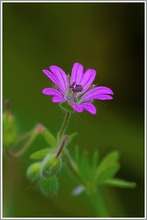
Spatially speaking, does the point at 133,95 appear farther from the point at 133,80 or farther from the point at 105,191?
the point at 105,191

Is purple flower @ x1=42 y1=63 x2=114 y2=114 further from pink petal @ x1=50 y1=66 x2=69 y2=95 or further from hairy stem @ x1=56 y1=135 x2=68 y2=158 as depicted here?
hairy stem @ x1=56 y1=135 x2=68 y2=158

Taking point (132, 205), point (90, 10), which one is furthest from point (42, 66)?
point (132, 205)

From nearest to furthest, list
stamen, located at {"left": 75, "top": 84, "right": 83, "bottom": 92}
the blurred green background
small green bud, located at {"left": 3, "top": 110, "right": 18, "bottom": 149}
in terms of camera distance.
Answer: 1. stamen, located at {"left": 75, "top": 84, "right": 83, "bottom": 92}
2. small green bud, located at {"left": 3, "top": 110, "right": 18, "bottom": 149}
3. the blurred green background

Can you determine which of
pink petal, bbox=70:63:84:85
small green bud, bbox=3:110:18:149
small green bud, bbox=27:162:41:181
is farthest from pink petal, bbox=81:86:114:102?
small green bud, bbox=3:110:18:149

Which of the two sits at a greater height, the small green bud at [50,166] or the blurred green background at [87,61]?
the blurred green background at [87,61]

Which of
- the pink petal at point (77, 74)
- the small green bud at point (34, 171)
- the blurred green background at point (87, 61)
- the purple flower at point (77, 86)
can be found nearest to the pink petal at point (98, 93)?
the purple flower at point (77, 86)

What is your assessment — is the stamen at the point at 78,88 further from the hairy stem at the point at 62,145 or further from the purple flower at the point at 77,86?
the hairy stem at the point at 62,145

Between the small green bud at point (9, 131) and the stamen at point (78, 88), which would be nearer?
the stamen at point (78, 88)
